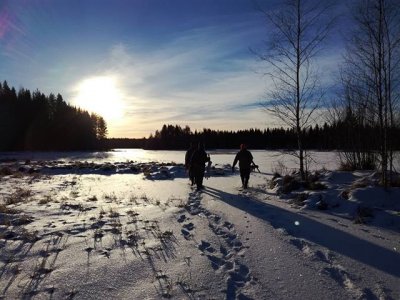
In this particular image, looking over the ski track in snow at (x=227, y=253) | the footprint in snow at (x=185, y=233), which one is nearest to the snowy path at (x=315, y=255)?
the ski track in snow at (x=227, y=253)

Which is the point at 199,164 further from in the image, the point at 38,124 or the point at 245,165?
the point at 38,124

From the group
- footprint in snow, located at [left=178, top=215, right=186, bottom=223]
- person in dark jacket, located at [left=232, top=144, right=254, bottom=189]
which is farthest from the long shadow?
person in dark jacket, located at [left=232, top=144, right=254, bottom=189]

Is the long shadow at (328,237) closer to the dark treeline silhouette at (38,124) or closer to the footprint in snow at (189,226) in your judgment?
the footprint in snow at (189,226)

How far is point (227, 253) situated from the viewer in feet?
20.7

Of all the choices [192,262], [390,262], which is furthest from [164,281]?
[390,262]

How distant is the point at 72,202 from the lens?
11.8 metres

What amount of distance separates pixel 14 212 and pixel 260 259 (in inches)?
262

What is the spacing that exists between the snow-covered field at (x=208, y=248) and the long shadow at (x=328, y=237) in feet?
0.07

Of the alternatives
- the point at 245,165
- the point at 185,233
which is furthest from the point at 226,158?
the point at 185,233

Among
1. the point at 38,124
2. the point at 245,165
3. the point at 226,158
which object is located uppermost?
the point at 38,124

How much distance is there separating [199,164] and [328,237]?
9367mm

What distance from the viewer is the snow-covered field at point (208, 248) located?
15.7 ft

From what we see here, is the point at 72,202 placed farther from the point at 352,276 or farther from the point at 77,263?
the point at 352,276

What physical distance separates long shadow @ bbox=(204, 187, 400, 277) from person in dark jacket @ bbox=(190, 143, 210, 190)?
4934 mm
